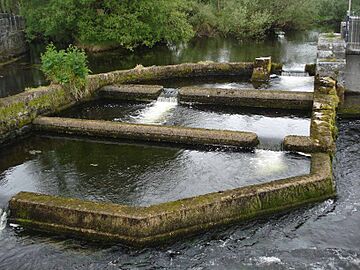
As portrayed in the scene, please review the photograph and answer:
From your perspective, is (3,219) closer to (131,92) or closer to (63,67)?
(63,67)

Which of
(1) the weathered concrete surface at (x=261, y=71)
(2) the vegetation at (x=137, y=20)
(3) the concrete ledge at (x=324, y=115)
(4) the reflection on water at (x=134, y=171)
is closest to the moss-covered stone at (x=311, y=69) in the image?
(1) the weathered concrete surface at (x=261, y=71)

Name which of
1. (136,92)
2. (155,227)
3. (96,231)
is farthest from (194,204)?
(136,92)

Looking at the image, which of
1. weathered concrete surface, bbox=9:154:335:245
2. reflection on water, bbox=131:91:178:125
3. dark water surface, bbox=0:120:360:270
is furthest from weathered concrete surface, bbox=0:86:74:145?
dark water surface, bbox=0:120:360:270

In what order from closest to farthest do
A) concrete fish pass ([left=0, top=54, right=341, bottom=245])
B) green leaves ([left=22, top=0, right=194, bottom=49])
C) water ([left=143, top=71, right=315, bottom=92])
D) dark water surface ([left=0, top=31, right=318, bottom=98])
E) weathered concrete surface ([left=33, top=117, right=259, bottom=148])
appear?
concrete fish pass ([left=0, top=54, right=341, bottom=245]) < weathered concrete surface ([left=33, top=117, right=259, bottom=148]) < water ([left=143, top=71, right=315, bottom=92]) < dark water surface ([left=0, top=31, right=318, bottom=98]) < green leaves ([left=22, top=0, right=194, bottom=49])

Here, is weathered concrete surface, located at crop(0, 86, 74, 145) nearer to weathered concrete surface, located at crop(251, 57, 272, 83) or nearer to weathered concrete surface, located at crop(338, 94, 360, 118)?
weathered concrete surface, located at crop(251, 57, 272, 83)

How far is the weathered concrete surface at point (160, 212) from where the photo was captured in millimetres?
9672

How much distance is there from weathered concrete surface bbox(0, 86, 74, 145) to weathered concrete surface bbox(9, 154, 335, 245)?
19.3ft

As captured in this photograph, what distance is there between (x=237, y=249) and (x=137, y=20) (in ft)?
79.3

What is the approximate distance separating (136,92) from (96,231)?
34.6 feet

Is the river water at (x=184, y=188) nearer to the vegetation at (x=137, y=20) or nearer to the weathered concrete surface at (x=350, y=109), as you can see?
the weathered concrete surface at (x=350, y=109)

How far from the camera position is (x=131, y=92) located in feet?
64.8

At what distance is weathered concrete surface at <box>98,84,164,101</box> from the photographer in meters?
19.5

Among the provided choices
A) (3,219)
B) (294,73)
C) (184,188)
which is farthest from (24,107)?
(294,73)

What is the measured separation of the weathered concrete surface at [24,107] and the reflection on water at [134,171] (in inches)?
53.7
